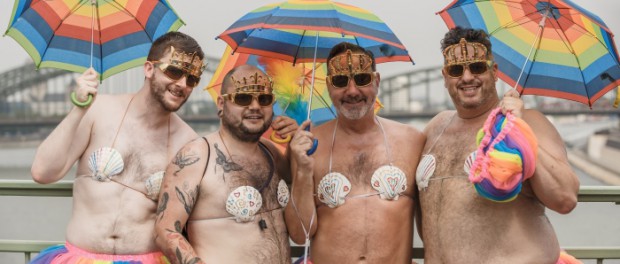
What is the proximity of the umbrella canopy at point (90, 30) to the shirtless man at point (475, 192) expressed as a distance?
1.60 metres

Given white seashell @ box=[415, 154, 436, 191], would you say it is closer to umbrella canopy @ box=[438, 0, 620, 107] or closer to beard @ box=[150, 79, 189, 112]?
umbrella canopy @ box=[438, 0, 620, 107]

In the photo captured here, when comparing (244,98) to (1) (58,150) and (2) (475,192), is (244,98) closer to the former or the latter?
(1) (58,150)

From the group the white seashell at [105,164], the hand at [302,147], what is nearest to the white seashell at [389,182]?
the hand at [302,147]

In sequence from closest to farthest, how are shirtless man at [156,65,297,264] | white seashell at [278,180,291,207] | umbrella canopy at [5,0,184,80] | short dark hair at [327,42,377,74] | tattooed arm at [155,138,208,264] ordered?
tattooed arm at [155,138,208,264]
shirtless man at [156,65,297,264]
white seashell at [278,180,291,207]
short dark hair at [327,42,377,74]
umbrella canopy at [5,0,184,80]

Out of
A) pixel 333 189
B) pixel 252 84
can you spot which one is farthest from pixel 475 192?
pixel 252 84

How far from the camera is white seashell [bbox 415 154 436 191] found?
3367 millimetres

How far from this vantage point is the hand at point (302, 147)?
127 inches

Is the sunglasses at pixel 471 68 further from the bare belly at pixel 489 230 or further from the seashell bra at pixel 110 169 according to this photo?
the seashell bra at pixel 110 169

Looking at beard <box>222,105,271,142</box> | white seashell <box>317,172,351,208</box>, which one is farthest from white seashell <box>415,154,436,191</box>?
beard <box>222,105,271,142</box>

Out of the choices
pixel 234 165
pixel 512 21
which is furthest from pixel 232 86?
pixel 512 21

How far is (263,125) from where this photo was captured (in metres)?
3.38

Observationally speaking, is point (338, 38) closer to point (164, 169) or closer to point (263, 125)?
point (263, 125)

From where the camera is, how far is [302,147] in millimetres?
3232

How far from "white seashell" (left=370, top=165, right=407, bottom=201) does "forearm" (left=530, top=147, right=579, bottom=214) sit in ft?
2.28
